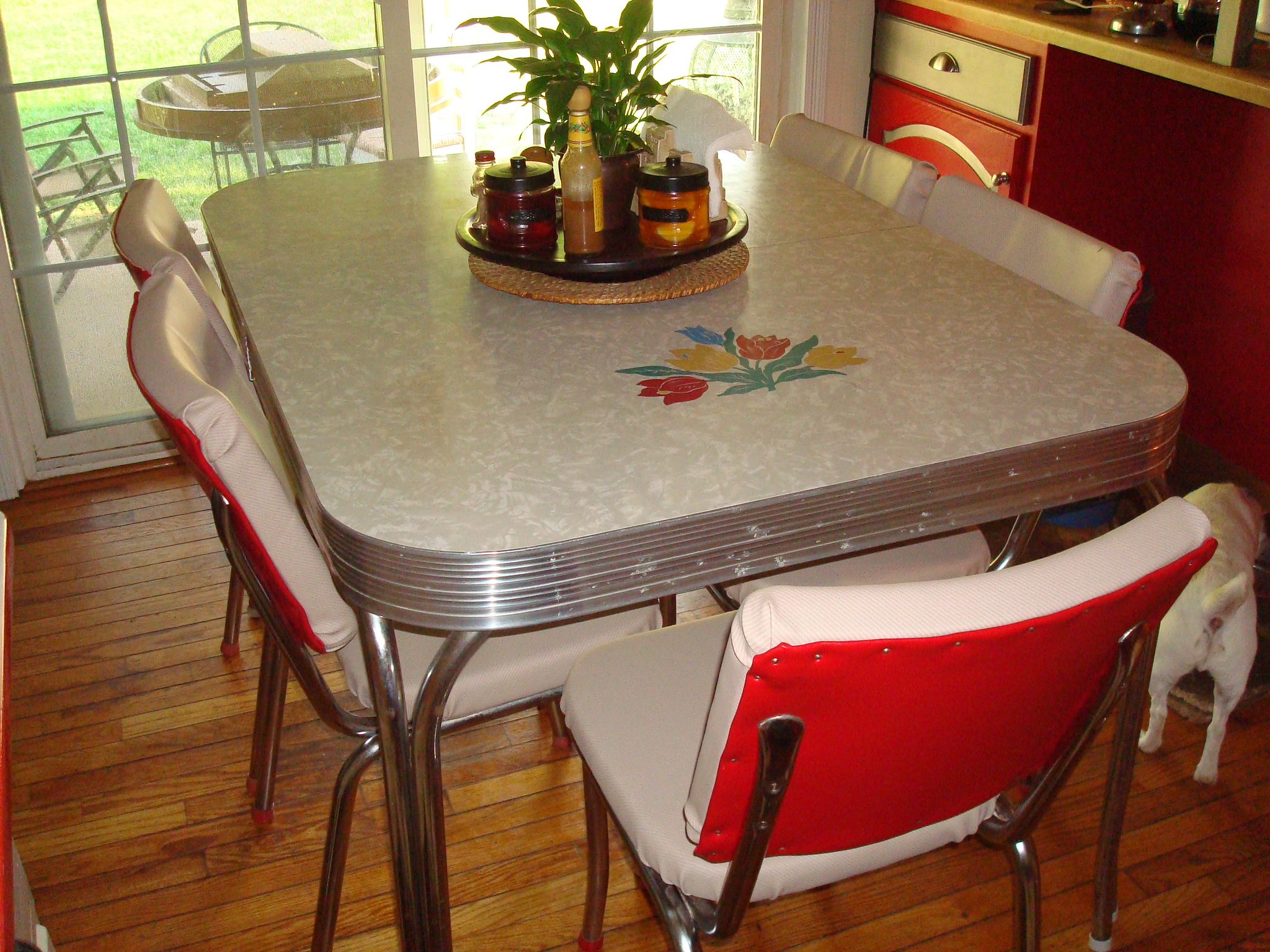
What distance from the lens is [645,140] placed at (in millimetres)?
1826

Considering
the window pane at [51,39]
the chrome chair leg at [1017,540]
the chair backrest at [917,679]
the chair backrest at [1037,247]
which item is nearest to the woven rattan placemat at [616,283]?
the chair backrest at [1037,247]

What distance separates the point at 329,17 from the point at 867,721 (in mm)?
2317

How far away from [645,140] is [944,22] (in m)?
1.31

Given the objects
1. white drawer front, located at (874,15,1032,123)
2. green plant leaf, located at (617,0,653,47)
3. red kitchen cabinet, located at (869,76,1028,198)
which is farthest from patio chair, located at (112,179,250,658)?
white drawer front, located at (874,15,1032,123)

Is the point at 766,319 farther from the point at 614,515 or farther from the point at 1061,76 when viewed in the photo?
the point at 1061,76

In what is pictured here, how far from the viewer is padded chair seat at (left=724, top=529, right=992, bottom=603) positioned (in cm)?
146

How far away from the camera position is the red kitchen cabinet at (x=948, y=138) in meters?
2.58

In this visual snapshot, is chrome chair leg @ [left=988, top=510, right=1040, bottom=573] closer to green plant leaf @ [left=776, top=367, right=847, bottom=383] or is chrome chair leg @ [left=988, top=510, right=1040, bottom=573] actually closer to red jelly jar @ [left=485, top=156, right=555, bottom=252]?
green plant leaf @ [left=776, top=367, right=847, bottom=383]

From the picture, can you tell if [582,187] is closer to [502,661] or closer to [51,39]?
[502,661]

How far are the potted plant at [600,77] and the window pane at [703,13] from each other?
1394mm

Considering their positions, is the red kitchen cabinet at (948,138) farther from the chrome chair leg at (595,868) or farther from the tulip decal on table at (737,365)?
the chrome chair leg at (595,868)

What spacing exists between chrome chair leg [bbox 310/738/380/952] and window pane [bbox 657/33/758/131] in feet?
6.99

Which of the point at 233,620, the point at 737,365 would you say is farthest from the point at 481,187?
the point at 233,620

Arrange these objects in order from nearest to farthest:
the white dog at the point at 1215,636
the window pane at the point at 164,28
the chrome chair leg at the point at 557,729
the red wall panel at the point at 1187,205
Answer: the white dog at the point at 1215,636
the chrome chair leg at the point at 557,729
the red wall panel at the point at 1187,205
the window pane at the point at 164,28
